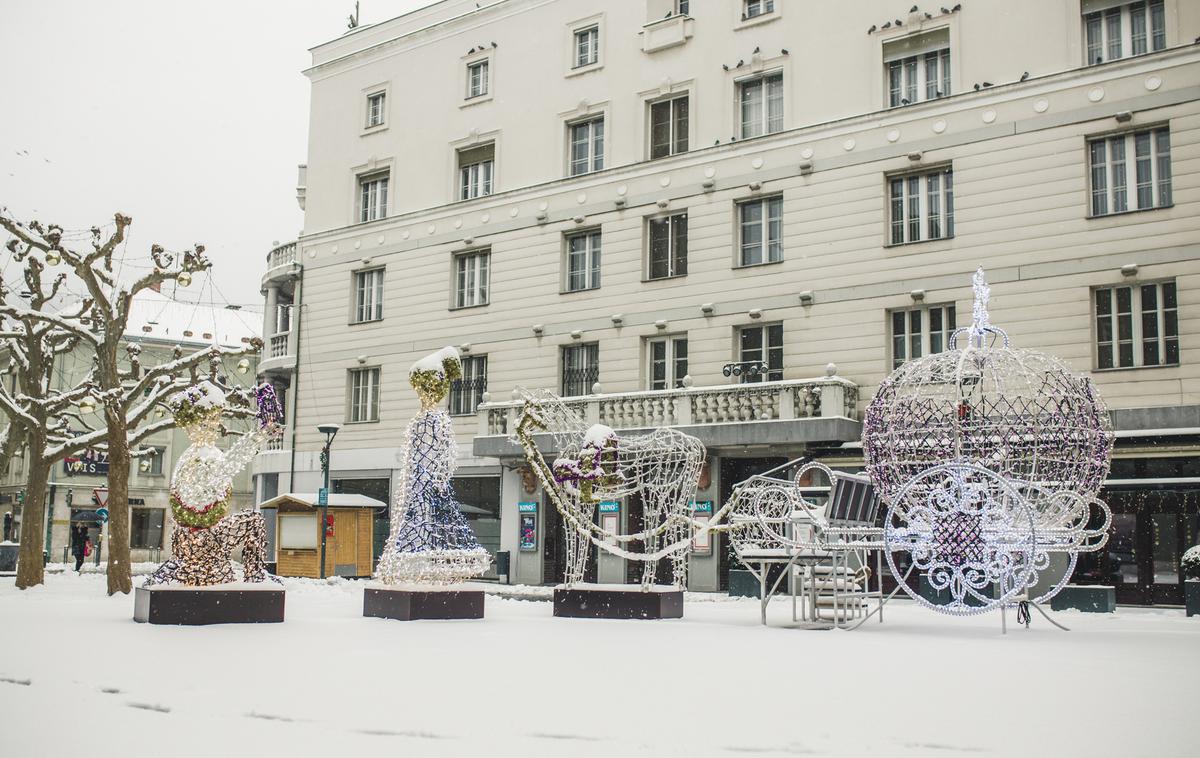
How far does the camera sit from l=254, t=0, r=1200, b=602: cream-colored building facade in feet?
74.8

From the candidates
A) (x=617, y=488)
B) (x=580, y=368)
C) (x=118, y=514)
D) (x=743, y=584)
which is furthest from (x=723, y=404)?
(x=118, y=514)

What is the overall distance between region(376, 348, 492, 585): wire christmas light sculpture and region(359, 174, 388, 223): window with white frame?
69.9ft

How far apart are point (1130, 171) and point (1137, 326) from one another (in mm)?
3289

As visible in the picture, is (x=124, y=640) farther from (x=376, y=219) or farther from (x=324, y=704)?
(x=376, y=219)

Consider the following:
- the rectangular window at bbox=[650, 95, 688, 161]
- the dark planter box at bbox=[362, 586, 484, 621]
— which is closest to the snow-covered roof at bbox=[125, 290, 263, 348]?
the rectangular window at bbox=[650, 95, 688, 161]

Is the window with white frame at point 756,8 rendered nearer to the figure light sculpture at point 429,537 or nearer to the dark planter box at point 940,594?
the dark planter box at point 940,594

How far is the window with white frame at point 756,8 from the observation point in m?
28.5

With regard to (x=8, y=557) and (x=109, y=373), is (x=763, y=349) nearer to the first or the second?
(x=109, y=373)

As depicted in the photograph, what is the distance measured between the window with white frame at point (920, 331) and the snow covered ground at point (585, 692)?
12.3 m

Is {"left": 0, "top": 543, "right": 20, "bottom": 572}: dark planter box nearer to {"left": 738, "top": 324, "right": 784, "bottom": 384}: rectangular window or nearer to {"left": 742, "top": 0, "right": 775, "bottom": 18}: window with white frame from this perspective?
{"left": 738, "top": 324, "right": 784, "bottom": 384}: rectangular window

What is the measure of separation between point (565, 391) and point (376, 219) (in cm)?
966

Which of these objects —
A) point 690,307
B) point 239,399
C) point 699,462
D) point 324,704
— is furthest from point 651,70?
point 324,704

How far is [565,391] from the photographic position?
31.0 m

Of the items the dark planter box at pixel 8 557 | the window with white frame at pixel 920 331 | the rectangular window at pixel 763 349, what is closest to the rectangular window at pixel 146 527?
the dark planter box at pixel 8 557
